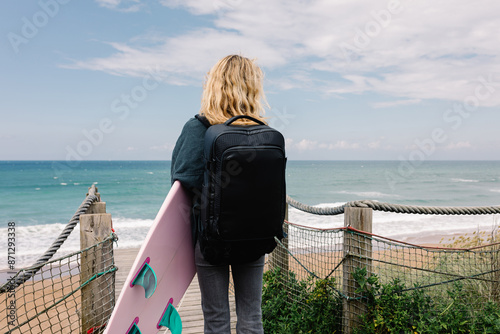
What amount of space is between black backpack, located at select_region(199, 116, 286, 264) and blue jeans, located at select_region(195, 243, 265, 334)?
0.10 m

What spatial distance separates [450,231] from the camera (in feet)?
44.2

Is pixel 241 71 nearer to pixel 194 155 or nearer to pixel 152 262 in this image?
pixel 194 155

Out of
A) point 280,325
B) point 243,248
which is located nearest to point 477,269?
point 280,325

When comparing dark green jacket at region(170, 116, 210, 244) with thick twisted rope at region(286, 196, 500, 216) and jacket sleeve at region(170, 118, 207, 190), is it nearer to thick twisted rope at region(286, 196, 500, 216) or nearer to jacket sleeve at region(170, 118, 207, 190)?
jacket sleeve at region(170, 118, 207, 190)

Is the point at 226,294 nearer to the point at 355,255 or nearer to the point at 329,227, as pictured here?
the point at 355,255

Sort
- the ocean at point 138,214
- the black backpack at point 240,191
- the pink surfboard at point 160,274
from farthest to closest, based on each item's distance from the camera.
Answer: the ocean at point 138,214 → the pink surfboard at point 160,274 → the black backpack at point 240,191

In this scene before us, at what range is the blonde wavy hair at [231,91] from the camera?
1691 mm

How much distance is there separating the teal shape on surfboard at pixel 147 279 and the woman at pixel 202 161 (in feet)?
1.10

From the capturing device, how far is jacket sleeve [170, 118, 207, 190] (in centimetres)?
163

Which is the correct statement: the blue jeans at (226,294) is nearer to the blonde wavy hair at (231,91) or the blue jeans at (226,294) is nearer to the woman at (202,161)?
the woman at (202,161)

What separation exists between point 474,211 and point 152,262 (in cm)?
267

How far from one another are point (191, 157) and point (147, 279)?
72cm

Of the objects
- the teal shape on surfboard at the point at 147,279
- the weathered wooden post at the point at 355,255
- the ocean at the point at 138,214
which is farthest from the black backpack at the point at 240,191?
the ocean at the point at 138,214

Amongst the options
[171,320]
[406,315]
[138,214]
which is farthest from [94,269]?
[138,214]
